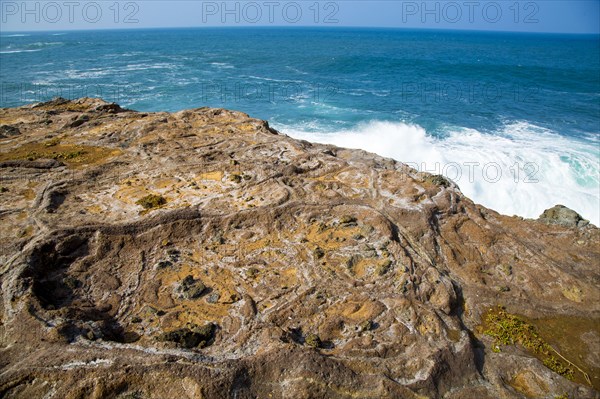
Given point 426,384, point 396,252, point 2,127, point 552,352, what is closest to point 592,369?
point 552,352

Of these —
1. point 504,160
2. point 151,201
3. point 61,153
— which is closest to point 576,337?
point 151,201

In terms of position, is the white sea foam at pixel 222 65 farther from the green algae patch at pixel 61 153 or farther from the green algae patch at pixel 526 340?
the green algae patch at pixel 526 340

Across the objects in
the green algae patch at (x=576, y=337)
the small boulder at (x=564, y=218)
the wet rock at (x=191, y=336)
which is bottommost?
the green algae patch at (x=576, y=337)

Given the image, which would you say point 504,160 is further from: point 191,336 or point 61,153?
point 61,153

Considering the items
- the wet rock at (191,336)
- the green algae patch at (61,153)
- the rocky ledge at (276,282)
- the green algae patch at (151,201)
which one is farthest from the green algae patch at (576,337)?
the green algae patch at (61,153)

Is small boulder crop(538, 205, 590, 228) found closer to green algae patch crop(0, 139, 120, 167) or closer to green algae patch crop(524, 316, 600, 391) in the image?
green algae patch crop(524, 316, 600, 391)

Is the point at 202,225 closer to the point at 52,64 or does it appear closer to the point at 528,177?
the point at 528,177
